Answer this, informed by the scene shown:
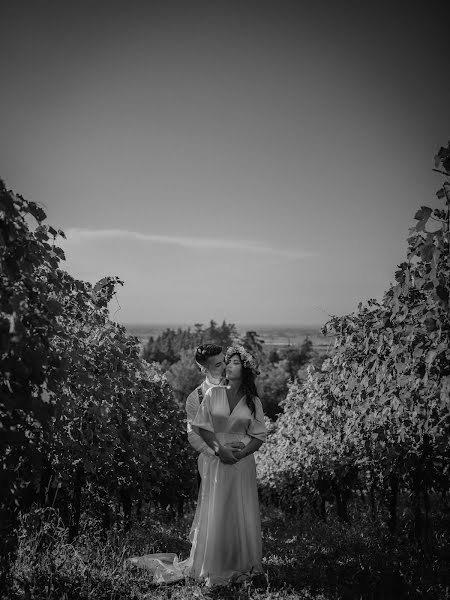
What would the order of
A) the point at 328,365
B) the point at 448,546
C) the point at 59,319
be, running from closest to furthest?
the point at 59,319, the point at 448,546, the point at 328,365

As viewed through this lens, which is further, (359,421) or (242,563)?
(359,421)

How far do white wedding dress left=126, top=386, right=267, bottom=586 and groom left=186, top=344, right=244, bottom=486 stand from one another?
0.12 meters

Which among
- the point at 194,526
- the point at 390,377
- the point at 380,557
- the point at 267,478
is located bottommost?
the point at 267,478

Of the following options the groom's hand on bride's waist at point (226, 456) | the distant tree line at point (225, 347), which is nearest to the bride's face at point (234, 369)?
the groom's hand on bride's waist at point (226, 456)

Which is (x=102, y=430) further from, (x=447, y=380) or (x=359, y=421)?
(x=447, y=380)

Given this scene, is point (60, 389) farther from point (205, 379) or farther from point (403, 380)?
point (403, 380)

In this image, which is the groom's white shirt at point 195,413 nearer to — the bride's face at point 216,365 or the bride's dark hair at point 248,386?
the bride's face at point 216,365

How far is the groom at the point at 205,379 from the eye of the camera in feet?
17.5

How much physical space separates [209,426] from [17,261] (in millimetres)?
2934

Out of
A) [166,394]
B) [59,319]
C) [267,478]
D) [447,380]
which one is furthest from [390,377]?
[267,478]

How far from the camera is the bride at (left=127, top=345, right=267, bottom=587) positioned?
199 inches

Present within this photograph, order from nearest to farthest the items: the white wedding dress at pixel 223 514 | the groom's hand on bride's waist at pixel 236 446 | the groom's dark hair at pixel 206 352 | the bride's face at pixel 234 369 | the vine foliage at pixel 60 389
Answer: the vine foliage at pixel 60 389 → the white wedding dress at pixel 223 514 → the groom's hand on bride's waist at pixel 236 446 → the bride's face at pixel 234 369 → the groom's dark hair at pixel 206 352

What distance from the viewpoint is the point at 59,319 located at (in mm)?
6406

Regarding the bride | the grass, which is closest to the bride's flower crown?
the bride
